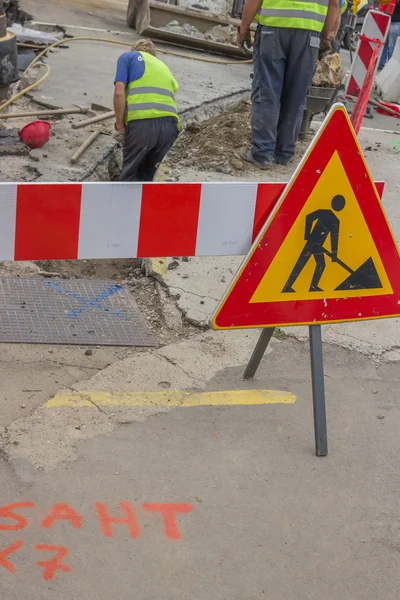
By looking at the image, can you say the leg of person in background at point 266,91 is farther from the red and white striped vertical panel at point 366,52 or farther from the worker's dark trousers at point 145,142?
the red and white striped vertical panel at point 366,52

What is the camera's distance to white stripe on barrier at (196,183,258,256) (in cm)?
395

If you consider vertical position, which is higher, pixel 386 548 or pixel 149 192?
pixel 149 192

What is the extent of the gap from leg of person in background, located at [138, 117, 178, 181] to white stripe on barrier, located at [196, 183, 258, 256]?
3066 millimetres

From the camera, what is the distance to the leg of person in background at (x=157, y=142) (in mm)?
6893

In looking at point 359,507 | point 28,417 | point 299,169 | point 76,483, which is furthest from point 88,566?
point 299,169

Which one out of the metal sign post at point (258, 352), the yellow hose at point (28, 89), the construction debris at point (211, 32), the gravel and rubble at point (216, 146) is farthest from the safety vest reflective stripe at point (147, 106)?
the construction debris at point (211, 32)

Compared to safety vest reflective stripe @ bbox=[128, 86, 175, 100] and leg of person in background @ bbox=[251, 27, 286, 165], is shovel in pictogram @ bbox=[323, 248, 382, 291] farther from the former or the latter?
leg of person in background @ bbox=[251, 27, 286, 165]

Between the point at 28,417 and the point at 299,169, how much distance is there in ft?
5.67

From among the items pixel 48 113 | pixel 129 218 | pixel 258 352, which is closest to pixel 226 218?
pixel 129 218

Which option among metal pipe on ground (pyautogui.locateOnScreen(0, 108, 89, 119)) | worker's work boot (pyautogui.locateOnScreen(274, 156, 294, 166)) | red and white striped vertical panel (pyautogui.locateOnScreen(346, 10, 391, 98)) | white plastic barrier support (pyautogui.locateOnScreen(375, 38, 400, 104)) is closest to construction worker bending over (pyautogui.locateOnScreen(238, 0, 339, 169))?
worker's work boot (pyautogui.locateOnScreen(274, 156, 294, 166))

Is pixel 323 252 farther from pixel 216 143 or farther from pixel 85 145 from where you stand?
pixel 216 143

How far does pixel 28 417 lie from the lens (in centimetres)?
398

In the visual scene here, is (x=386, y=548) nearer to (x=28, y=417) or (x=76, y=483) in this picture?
(x=76, y=483)

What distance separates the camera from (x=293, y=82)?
7.94m
